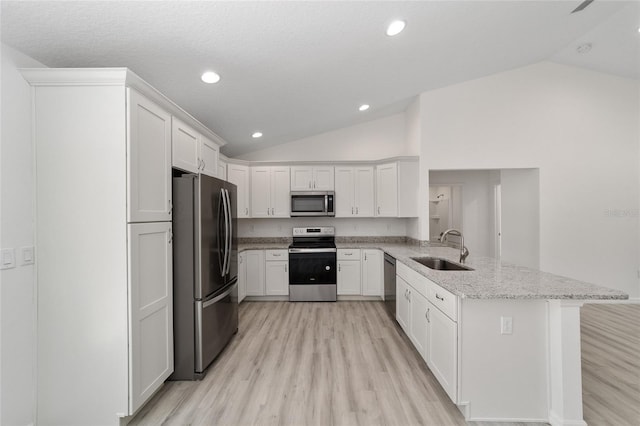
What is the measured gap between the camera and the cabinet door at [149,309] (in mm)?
1712

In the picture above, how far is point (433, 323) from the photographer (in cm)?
216

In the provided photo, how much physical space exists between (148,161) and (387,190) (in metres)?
3.40

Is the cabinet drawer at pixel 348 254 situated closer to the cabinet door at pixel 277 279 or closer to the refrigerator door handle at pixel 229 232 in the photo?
the cabinet door at pixel 277 279

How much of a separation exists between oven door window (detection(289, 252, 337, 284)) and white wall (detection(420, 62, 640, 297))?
2.22 metres

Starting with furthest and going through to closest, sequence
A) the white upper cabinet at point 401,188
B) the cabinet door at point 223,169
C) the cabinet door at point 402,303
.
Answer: the white upper cabinet at point 401,188
the cabinet door at point 223,169
the cabinet door at point 402,303

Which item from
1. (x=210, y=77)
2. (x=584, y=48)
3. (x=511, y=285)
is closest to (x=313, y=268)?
(x=511, y=285)

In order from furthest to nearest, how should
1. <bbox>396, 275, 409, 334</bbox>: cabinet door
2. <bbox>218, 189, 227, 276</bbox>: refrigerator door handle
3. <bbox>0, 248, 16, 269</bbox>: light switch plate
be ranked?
<bbox>396, 275, 409, 334</bbox>: cabinet door < <bbox>218, 189, 227, 276</bbox>: refrigerator door handle < <bbox>0, 248, 16, 269</bbox>: light switch plate

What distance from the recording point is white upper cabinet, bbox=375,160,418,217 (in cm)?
420

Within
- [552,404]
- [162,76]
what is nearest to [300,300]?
[552,404]

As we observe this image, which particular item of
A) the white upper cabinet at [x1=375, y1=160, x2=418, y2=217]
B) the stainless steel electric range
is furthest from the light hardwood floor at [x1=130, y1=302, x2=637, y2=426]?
the white upper cabinet at [x1=375, y1=160, x2=418, y2=217]

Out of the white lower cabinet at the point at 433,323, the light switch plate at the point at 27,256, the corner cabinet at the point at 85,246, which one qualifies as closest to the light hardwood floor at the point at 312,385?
the white lower cabinet at the point at 433,323

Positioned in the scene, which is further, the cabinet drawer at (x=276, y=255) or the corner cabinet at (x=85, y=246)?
the cabinet drawer at (x=276, y=255)

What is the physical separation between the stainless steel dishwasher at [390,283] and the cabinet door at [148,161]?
2.61 meters

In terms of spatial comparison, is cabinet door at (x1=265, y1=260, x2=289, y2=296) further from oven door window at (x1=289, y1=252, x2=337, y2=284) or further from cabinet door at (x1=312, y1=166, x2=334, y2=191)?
cabinet door at (x1=312, y1=166, x2=334, y2=191)
